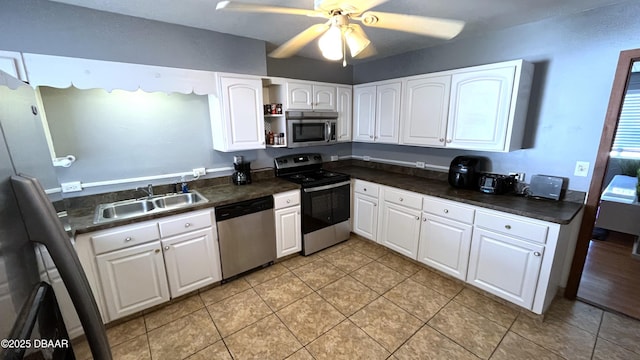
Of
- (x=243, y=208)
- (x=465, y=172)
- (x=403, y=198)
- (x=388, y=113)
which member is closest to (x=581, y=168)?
(x=465, y=172)

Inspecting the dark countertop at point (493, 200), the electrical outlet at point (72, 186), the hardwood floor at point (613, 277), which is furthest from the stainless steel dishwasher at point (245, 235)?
the hardwood floor at point (613, 277)

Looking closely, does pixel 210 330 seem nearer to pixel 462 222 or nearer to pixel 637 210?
pixel 462 222

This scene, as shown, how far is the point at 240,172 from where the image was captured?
114 inches

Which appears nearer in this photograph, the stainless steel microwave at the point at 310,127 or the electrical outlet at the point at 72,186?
the electrical outlet at the point at 72,186

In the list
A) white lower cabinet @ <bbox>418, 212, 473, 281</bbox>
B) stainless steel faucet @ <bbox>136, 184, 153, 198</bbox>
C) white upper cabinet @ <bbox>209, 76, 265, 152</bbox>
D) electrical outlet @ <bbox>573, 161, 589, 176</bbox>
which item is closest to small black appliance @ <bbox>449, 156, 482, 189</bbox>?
white lower cabinet @ <bbox>418, 212, 473, 281</bbox>

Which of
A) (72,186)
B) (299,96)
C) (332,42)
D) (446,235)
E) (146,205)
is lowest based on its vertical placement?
(446,235)

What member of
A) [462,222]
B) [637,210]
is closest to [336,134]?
[462,222]

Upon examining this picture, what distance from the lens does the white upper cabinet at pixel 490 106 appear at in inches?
86.6

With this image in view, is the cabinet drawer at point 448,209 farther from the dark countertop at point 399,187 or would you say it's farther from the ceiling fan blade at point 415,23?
the ceiling fan blade at point 415,23

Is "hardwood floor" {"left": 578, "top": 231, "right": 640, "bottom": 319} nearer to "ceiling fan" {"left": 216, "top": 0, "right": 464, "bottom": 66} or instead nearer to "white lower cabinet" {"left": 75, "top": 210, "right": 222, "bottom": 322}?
"ceiling fan" {"left": 216, "top": 0, "right": 464, "bottom": 66}

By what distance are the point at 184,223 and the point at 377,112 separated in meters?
2.54

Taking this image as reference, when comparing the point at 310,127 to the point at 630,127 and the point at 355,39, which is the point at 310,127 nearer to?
the point at 355,39

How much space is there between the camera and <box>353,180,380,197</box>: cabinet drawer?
3.14 meters

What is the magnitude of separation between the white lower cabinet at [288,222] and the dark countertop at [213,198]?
0.10 m
